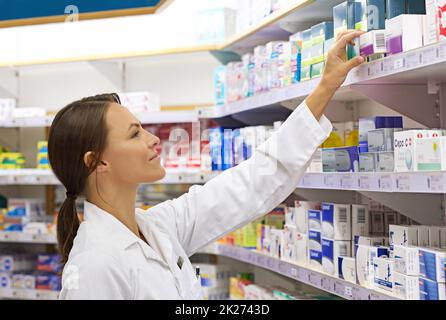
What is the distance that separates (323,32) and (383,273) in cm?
108

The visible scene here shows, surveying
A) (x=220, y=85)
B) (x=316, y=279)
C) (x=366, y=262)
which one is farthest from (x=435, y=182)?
(x=220, y=85)

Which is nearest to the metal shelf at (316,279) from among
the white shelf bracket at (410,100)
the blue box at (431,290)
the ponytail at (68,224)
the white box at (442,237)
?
the blue box at (431,290)

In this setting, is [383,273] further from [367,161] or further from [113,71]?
[113,71]

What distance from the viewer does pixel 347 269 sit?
9.27 ft

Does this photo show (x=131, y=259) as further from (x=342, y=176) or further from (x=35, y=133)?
(x=35, y=133)

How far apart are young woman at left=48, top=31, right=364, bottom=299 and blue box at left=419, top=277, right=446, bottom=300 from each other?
53cm

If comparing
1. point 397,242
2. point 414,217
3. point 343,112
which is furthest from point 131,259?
point 343,112

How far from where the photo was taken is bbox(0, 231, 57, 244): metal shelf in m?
5.38

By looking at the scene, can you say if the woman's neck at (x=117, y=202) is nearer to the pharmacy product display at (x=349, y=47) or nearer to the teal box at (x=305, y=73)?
the pharmacy product display at (x=349, y=47)

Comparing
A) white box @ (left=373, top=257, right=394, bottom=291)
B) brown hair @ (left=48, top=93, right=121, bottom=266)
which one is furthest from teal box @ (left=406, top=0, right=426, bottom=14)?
brown hair @ (left=48, top=93, right=121, bottom=266)

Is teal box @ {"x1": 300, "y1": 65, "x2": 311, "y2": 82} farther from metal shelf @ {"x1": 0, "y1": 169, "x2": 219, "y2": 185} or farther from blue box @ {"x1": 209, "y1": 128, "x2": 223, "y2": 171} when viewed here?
metal shelf @ {"x1": 0, "y1": 169, "x2": 219, "y2": 185}

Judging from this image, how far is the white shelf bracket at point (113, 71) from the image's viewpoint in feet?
18.1

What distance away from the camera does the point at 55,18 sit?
487 centimetres

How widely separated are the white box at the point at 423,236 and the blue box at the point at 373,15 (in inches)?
28.8
